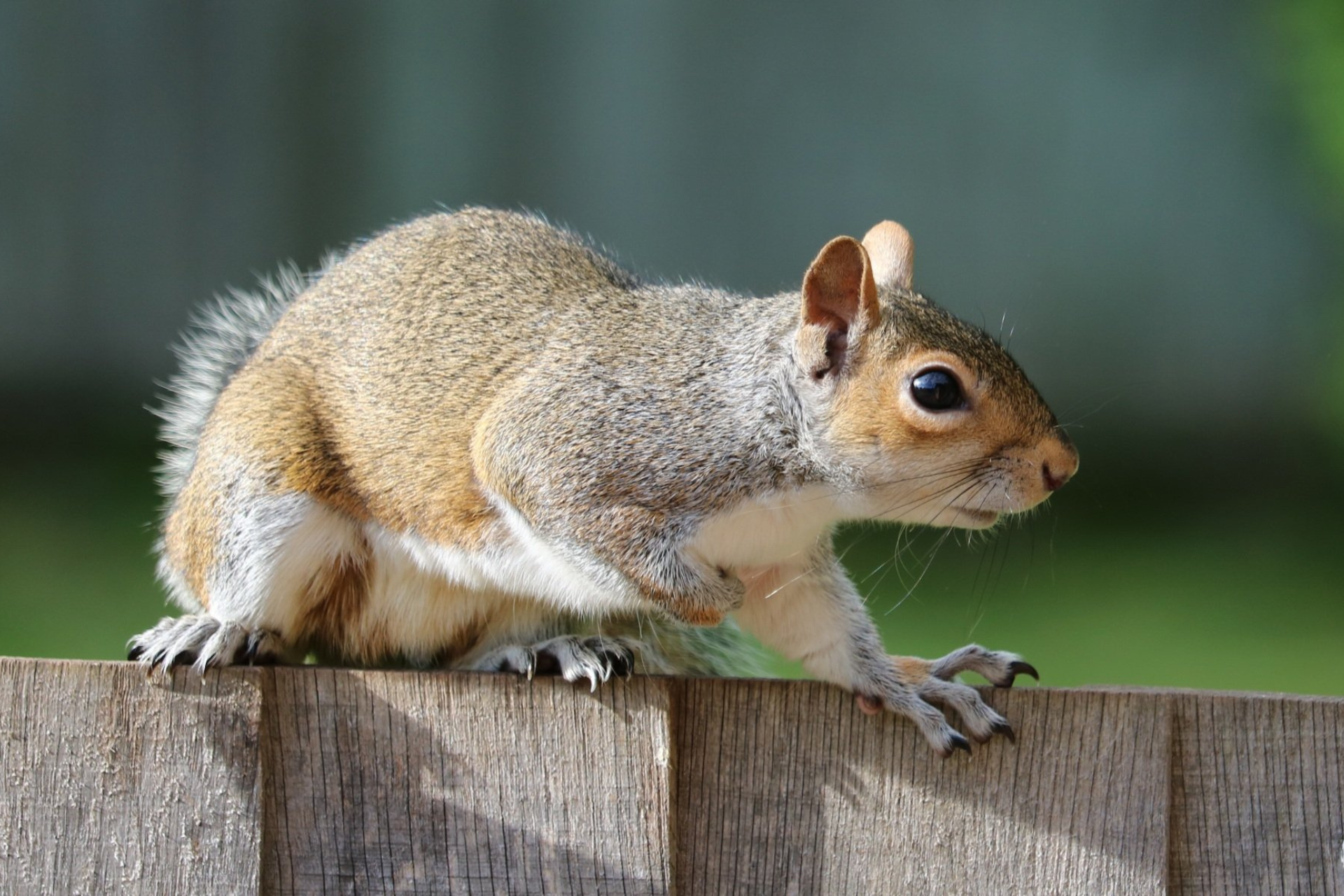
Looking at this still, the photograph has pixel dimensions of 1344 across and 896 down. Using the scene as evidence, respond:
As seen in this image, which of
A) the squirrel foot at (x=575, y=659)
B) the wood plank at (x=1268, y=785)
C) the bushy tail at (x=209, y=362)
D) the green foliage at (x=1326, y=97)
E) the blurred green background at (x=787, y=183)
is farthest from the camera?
the blurred green background at (x=787, y=183)

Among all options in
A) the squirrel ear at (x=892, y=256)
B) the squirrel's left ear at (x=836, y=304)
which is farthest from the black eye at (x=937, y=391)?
the squirrel ear at (x=892, y=256)

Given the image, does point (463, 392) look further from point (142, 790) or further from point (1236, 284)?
point (1236, 284)

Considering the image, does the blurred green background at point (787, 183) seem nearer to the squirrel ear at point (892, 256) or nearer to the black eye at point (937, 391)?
the squirrel ear at point (892, 256)

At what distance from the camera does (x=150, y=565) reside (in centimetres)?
442

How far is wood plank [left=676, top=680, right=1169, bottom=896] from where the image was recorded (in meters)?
1.67

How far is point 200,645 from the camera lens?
6.21 ft

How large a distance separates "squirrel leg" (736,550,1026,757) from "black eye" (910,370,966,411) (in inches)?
14.1

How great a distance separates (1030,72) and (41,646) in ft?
11.8

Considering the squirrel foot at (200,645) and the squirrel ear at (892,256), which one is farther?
the squirrel ear at (892,256)

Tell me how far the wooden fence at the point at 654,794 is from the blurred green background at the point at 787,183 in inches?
113

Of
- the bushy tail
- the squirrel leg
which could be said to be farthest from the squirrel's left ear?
the bushy tail

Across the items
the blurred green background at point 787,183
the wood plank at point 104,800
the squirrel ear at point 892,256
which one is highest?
the blurred green background at point 787,183

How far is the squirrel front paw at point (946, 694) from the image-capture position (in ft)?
5.69

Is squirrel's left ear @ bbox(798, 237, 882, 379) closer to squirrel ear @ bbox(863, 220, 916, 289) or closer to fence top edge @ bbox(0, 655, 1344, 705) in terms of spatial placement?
squirrel ear @ bbox(863, 220, 916, 289)
